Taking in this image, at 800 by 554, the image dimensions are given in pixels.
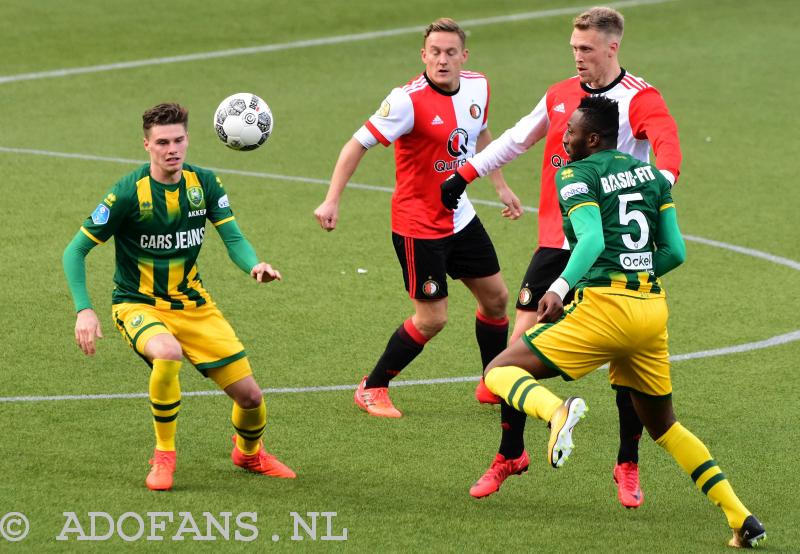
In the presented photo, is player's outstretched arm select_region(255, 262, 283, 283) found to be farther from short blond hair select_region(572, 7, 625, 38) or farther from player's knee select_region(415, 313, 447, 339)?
short blond hair select_region(572, 7, 625, 38)

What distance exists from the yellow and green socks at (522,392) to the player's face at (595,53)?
2.05m

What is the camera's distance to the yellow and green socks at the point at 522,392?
6.21 m

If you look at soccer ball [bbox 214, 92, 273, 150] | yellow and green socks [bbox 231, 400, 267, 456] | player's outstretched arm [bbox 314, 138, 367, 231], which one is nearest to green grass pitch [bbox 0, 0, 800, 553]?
yellow and green socks [bbox 231, 400, 267, 456]

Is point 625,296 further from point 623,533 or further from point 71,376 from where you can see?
point 71,376

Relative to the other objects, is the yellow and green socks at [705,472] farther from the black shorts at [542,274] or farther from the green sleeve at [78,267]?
the green sleeve at [78,267]

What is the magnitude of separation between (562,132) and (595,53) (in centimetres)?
50

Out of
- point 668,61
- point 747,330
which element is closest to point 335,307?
point 747,330

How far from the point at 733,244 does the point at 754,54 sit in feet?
33.3

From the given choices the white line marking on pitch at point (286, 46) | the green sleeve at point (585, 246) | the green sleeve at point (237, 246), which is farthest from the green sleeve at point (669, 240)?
the white line marking on pitch at point (286, 46)

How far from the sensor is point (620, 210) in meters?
6.43

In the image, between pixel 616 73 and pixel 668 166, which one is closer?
pixel 668 166

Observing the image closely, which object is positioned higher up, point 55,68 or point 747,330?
point 55,68

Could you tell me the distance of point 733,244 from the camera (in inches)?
508

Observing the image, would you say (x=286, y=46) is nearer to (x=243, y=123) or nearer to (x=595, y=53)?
(x=243, y=123)
